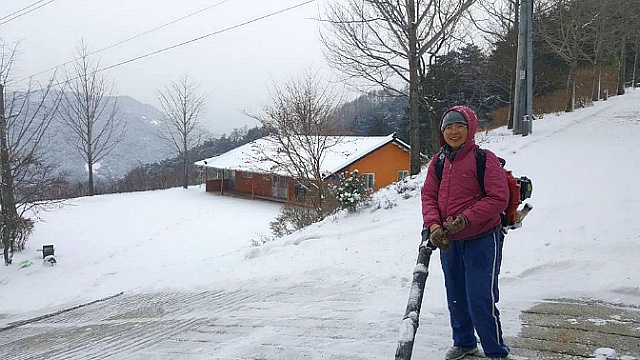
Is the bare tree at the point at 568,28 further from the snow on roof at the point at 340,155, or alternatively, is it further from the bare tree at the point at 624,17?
the snow on roof at the point at 340,155

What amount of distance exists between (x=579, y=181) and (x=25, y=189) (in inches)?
661

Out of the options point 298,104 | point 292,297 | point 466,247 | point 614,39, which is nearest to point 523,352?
point 466,247

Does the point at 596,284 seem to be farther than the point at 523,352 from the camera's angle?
Yes

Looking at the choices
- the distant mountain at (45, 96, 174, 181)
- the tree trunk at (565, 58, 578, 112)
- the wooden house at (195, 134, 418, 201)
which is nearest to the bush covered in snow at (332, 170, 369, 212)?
the tree trunk at (565, 58, 578, 112)

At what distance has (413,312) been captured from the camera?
260cm

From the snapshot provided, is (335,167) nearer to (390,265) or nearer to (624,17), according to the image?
(624,17)

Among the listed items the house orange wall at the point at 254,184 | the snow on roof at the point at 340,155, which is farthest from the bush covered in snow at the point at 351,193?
the house orange wall at the point at 254,184

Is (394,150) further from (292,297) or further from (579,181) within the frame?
(292,297)

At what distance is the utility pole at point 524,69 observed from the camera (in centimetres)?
1544

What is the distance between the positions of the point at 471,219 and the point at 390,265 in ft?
11.9

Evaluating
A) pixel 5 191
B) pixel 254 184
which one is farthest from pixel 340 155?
pixel 5 191

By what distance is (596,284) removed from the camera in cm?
502

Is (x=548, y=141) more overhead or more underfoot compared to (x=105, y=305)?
more overhead

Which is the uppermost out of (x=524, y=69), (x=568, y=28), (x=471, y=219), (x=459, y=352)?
Answer: (x=568, y=28)
